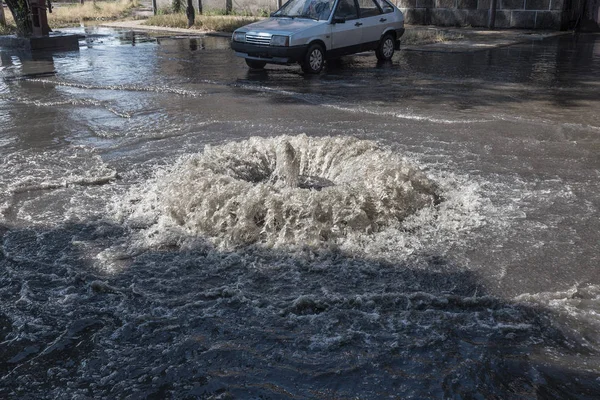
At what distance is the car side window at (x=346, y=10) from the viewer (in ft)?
49.6

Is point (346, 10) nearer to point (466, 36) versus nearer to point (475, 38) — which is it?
point (475, 38)

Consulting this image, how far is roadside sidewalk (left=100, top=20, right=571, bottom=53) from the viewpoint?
19594 mm

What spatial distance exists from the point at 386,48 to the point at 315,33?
9.28 ft

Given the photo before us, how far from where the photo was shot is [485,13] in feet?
83.1

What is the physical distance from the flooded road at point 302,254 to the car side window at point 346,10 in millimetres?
4802

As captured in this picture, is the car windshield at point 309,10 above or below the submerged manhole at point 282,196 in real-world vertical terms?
above

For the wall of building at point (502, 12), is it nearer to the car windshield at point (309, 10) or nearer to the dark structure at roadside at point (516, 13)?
the dark structure at roadside at point (516, 13)

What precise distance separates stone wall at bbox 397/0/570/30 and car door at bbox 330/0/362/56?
1172cm

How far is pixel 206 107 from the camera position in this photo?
1159 cm

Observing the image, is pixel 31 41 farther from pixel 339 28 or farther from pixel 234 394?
pixel 234 394

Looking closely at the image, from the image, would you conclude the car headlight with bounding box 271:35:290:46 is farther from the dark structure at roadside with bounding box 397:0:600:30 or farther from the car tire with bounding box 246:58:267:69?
the dark structure at roadside with bounding box 397:0:600:30

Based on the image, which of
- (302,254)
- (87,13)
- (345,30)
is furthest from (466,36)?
Result: (87,13)

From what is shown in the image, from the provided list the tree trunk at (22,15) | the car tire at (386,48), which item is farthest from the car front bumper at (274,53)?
the tree trunk at (22,15)

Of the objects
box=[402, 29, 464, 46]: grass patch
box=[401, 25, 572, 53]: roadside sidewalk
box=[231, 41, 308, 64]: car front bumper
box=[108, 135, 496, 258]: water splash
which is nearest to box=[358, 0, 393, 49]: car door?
box=[231, 41, 308, 64]: car front bumper
